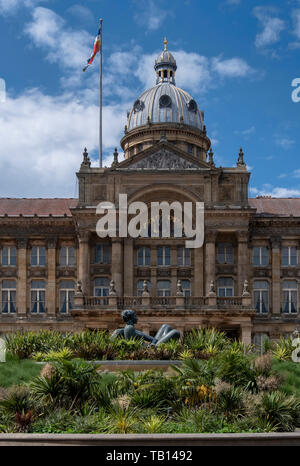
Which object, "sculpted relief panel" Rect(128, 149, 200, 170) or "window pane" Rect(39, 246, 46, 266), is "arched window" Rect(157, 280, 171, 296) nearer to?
"sculpted relief panel" Rect(128, 149, 200, 170)

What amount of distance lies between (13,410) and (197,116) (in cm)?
6403

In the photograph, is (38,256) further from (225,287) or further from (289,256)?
(289,256)

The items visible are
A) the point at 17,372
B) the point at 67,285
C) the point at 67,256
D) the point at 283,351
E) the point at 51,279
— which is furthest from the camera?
the point at 67,256

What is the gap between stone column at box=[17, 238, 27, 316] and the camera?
200ft

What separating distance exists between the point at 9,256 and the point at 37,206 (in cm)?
603

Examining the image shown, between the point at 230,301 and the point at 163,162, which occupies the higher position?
the point at 163,162

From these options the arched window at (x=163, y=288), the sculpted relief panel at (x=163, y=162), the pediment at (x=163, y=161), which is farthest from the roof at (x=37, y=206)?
the arched window at (x=163, y=288)

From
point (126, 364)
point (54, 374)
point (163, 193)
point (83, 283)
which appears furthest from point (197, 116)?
point (54, 374)

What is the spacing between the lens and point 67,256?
62.0 metres

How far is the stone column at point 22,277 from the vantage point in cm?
6084

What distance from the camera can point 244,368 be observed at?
2170 cm

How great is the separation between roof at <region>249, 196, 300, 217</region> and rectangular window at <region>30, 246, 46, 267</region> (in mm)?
18815

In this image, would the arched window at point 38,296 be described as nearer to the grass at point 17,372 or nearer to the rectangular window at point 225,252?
the rectangular window at point 225,252

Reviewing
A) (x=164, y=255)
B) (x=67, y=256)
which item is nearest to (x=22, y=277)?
(x=67, y=256)
